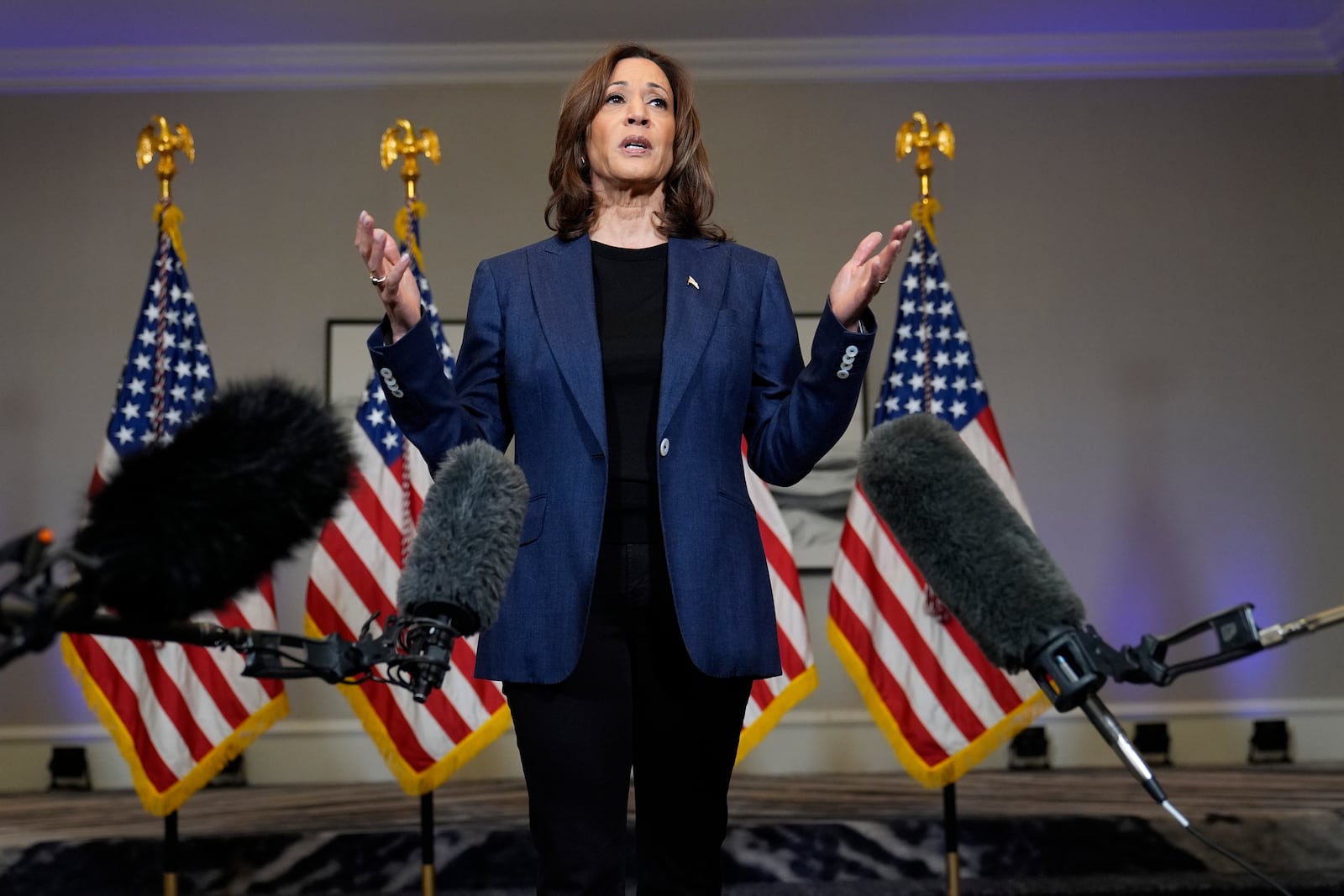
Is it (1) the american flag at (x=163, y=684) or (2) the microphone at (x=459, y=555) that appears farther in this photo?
(1) the american flag at (x=163, y=684)

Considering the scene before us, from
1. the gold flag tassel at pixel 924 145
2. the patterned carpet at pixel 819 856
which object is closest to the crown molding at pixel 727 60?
the gold flag tassel at pixel 924 145

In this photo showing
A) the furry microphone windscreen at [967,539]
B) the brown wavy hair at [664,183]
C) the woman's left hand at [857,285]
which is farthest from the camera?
the brown wavy hair at [664,183]

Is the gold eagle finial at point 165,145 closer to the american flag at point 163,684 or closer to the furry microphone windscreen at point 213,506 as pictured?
the american flag at point 163,684

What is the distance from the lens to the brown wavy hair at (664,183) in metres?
1.90

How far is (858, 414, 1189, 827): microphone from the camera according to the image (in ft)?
3.32

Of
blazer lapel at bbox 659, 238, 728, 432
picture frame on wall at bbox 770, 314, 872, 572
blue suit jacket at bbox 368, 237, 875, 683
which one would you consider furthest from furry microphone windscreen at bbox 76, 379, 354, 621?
picture frame on wall at bbox 770, 314, 872, 572

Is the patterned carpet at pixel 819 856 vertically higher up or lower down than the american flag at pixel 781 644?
lower down

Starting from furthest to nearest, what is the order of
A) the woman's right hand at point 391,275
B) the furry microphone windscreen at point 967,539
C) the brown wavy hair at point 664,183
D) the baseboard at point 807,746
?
1. the baseboard at point 807,746
2. the brown wavy hair at point 664,183
3. the woman's right hand at point 391,275
4. the furry microphone windscreen at point 967,539

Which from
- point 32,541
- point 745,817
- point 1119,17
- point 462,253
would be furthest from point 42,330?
point 32,541

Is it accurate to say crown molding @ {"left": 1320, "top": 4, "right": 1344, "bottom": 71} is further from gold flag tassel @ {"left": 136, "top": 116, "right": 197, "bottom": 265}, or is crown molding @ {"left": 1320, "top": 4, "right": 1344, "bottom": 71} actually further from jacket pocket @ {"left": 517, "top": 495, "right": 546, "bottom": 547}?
jacket pocket @ {"left": 517, "top": 495, "right": 546, "bottom": 547}

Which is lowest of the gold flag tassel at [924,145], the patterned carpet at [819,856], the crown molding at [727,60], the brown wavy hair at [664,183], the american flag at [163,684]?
the patterned carpet at [819,856]

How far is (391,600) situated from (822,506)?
2.10 m

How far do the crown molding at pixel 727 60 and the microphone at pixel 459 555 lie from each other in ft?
14.7

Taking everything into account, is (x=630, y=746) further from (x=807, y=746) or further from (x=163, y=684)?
(x=807, y=746)
